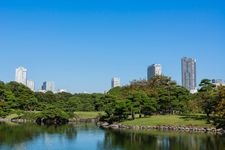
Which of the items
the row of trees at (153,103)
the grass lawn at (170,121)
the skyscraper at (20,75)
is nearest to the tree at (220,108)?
the row of trees at (153,103)

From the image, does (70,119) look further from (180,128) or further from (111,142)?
(111,142)

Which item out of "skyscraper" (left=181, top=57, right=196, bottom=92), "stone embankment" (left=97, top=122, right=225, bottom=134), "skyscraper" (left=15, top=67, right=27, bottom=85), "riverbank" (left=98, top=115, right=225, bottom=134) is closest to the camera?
"stone embankment" (left=97, top=122, right=225, bottom=134)

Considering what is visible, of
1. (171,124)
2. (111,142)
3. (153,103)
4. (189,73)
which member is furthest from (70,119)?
(189,73)

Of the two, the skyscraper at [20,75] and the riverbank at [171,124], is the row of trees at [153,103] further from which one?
the skyscraper at [20,75]

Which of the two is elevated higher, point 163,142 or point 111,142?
point 163,142

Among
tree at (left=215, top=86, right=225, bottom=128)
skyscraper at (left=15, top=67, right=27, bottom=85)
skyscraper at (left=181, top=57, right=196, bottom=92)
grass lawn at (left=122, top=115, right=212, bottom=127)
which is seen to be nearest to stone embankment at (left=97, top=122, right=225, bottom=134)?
grass lawn at (left=122, top=115, right=212, bottom=127)

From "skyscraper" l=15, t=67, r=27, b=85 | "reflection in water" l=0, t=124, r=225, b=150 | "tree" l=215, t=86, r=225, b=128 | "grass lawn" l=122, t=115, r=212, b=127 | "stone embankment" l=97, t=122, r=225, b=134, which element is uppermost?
"skyscraper" l=15, t=67, r=27, b=85

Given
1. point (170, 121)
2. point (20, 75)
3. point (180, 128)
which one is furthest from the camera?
point (20, 75)

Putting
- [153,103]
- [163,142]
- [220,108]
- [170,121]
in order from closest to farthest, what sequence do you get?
1. [163,142]
2. [220,108]
3. [170,121]
4. [153,103]

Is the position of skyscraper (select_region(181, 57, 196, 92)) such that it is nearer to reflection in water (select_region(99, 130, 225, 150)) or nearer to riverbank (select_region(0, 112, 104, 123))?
riverbank (select_region(0, 112, 104, 123))

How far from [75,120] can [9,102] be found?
10.5 m

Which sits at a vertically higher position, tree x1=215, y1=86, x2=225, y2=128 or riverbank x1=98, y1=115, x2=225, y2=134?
tree x1=215, y1=86, x2=225, y2=128

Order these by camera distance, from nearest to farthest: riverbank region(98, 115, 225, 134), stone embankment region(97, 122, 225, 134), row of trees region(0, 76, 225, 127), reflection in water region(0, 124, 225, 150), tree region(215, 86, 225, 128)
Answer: reflection in water region(0, 124, 225, 150) < tree region(215, 86, 225, 128) < stone embankment region(97, 122, 225, 134) < riverbank region(98, 115, 225, 134) < row of trees region(0, 76, 225, 127)

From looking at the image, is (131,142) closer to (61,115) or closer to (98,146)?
(98,146)
